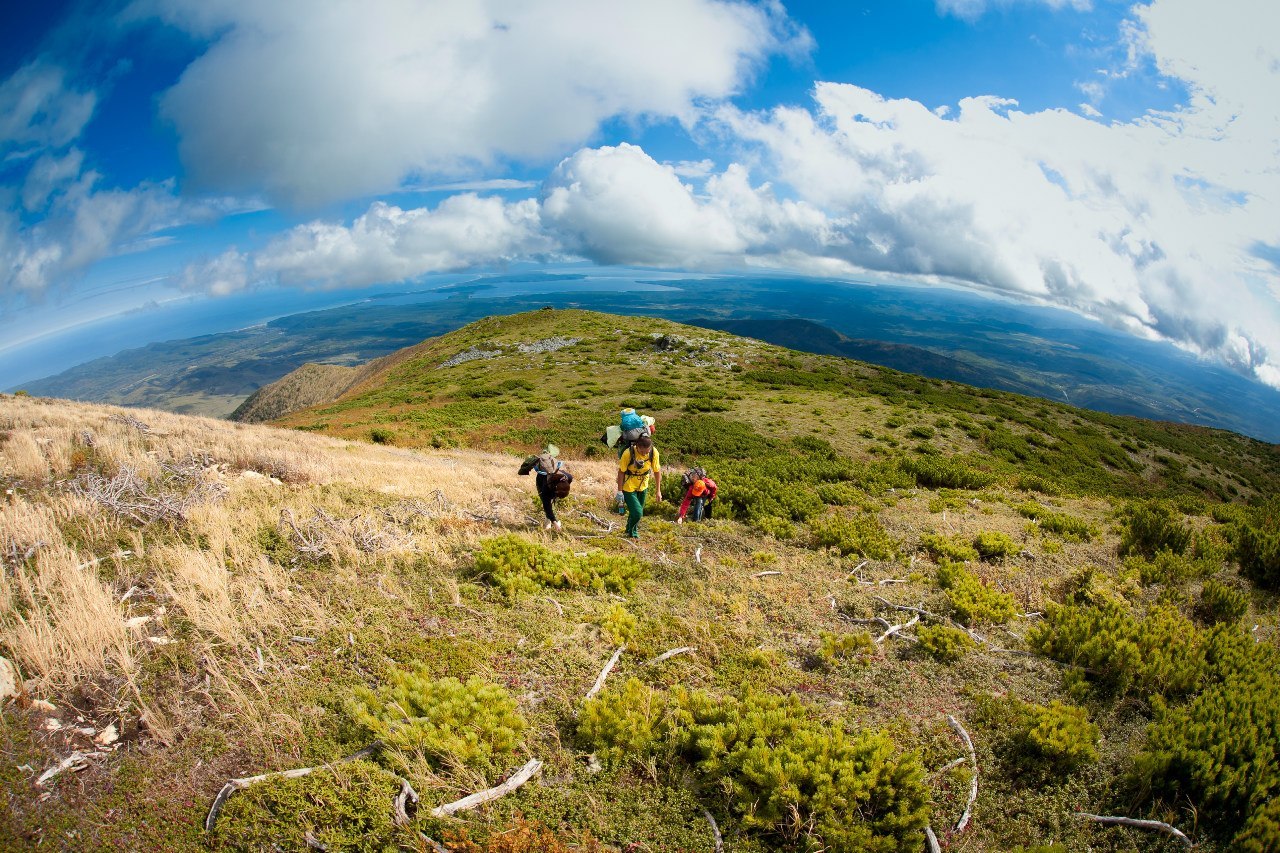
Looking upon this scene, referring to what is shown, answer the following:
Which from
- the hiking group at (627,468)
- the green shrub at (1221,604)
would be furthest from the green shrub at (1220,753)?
the hiking group at (627,468)

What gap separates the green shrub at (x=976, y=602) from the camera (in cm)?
673

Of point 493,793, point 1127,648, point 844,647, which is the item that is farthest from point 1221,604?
point 493,793

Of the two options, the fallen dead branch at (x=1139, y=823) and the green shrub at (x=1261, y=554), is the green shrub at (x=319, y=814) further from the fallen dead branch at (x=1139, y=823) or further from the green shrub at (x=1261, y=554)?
the green shrub at (x=1261, y=554)

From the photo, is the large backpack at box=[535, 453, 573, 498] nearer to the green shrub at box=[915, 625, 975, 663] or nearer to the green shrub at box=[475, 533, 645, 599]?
the green shrub at box=[475, 533, 645, 599]

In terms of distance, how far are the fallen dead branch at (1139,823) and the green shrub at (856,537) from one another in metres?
5.46

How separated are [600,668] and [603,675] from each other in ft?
0.81

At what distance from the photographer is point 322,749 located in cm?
403

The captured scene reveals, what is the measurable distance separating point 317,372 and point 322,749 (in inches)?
3200

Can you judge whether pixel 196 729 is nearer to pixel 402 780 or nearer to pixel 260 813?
pixel 260 813

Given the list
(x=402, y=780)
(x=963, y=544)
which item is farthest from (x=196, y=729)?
(x=963, y=544)

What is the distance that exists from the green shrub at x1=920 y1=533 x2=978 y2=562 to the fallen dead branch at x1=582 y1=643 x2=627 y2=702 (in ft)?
20.8

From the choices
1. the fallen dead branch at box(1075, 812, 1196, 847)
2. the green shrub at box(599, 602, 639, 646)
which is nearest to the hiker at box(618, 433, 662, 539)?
the green shrub at box(599, 602, 639, 646)

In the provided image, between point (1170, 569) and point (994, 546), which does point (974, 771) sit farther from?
point (1170, 569)

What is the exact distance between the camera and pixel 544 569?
282 inches
